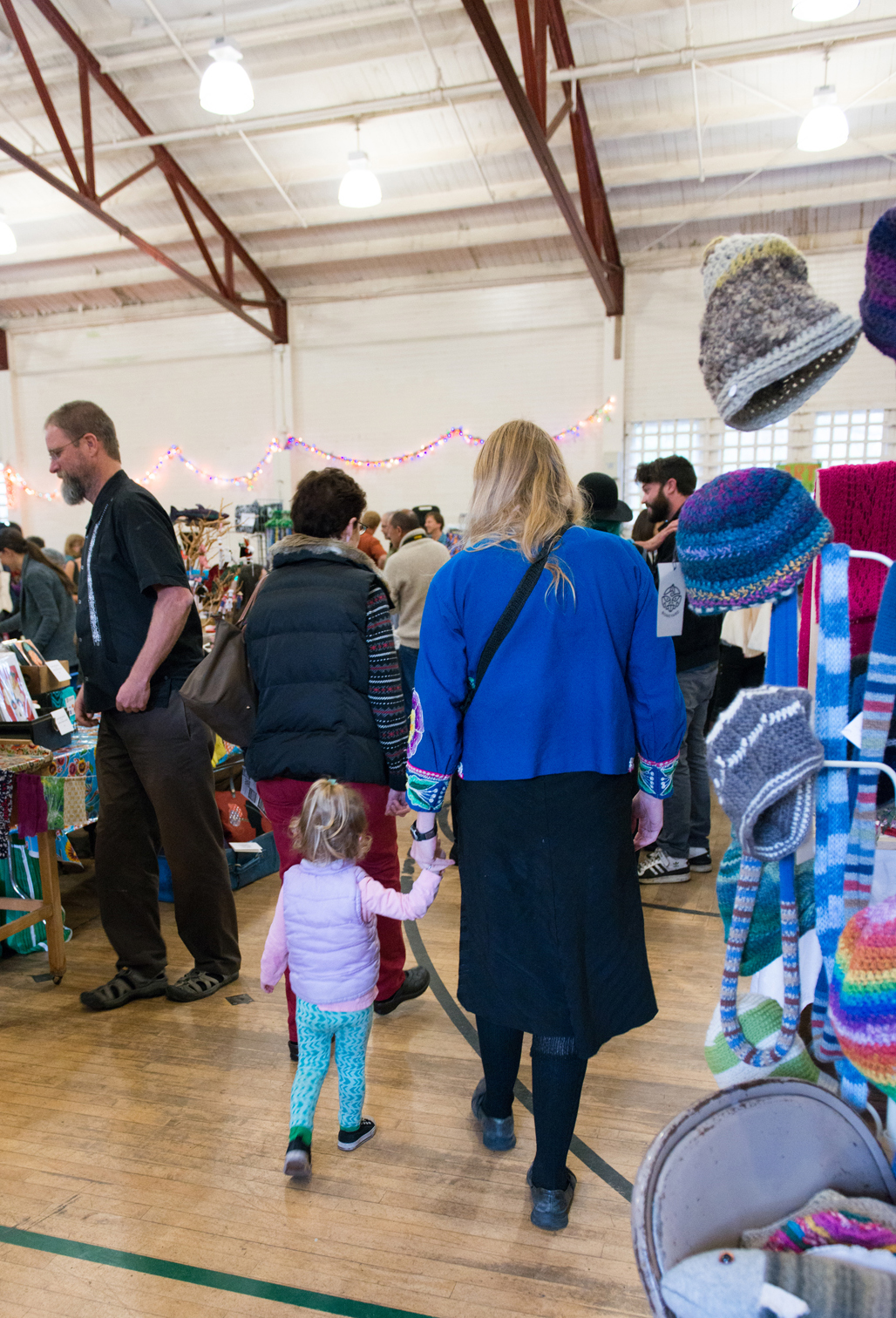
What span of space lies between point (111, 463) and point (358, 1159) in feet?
6.53

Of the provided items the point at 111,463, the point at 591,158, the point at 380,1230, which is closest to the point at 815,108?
the point at 591,158

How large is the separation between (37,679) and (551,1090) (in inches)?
93.4

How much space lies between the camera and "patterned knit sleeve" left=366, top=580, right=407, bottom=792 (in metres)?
2.18

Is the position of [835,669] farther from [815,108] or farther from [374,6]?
[374,6]

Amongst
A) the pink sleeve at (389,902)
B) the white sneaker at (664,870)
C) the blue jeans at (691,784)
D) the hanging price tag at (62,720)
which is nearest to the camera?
the pink sleeve at (389,902)

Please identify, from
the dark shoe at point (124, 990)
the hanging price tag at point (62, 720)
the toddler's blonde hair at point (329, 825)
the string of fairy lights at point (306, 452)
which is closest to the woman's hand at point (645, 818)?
the toddler's blonde hair at point (329, 825)

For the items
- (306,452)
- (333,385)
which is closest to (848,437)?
(333,385)

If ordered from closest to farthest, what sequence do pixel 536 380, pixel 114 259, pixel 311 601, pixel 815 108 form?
pixel 311 601 → pixel 815 108 → pixel 536 380 → pixel 114 259

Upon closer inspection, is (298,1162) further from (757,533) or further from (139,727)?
(757,533)

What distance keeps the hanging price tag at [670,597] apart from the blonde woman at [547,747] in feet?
1.53

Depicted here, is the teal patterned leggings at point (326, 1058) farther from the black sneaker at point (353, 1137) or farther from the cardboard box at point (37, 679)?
the cardboard box at point (37, 679)

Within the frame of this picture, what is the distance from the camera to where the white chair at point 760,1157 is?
798mm

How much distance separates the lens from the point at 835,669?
2.94 ft

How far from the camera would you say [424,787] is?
1.62 metres
